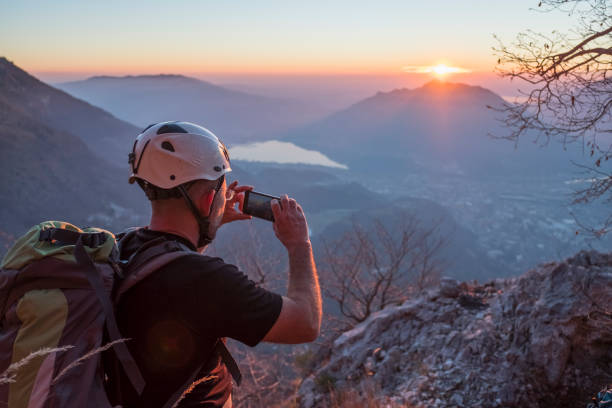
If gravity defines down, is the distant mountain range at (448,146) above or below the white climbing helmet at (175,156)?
below

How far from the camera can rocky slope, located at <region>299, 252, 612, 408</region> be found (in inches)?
174

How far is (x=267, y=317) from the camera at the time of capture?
175 cm

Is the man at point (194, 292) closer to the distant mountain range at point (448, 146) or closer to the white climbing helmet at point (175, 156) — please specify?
the white climbing helmet at point (175, 156)

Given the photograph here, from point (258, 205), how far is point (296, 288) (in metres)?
0.66

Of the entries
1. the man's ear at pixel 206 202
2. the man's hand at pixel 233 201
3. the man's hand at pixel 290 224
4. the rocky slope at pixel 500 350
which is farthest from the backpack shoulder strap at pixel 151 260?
the rocky slope at pixel 500 350

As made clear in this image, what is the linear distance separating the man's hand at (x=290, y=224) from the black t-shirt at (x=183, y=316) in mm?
433

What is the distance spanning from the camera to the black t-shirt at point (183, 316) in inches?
66.4

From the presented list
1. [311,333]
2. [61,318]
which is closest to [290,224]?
[311,333]

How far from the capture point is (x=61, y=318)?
1521 millimetres

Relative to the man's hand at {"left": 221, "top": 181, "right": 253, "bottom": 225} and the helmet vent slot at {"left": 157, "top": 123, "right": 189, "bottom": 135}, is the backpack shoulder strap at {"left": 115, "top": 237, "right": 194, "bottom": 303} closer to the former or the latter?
the helmet vent slot at {"left": 157, "top": 123, "right": 189, "bottom": 135}

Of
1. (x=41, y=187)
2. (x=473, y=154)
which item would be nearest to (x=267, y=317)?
(x=41, y=187)

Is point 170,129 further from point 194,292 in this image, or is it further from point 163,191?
point 194,292

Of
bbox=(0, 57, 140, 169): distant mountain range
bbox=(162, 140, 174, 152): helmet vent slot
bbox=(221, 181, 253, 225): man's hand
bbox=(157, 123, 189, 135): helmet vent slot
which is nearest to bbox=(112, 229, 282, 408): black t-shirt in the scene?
bbox=(162, 140, 174, 152): helmet vent slot

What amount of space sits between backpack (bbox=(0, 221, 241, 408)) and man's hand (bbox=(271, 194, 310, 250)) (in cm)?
63
